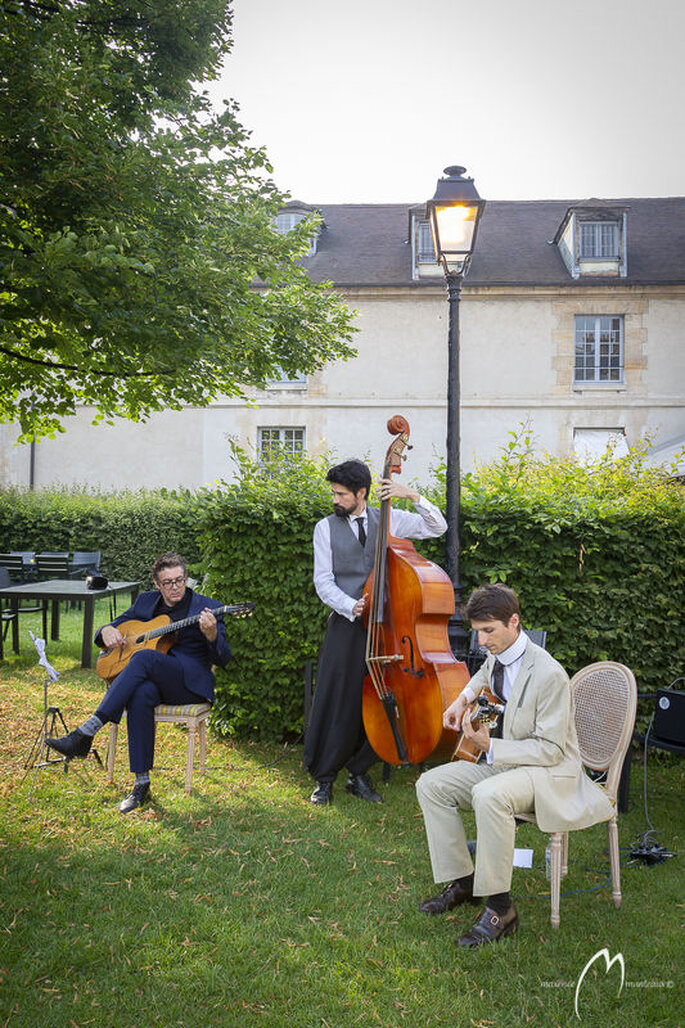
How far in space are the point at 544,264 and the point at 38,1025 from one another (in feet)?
77.7

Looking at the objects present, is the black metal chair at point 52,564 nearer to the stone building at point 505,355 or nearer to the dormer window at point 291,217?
the stone building at point 505,355

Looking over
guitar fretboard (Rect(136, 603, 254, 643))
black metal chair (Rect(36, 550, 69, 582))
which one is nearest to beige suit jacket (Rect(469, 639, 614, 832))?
guitar fretboard (Rect(136, 603, 254, 643))

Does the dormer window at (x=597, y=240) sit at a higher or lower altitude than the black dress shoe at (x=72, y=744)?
higher

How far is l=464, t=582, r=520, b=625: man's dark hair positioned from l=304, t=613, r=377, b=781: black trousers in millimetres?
1731

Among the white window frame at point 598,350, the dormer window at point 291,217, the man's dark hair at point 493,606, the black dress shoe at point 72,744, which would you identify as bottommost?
the black dress shoe at point 72,744

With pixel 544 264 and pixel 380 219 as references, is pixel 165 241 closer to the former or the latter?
pixel 544 264

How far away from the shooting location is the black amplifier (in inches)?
197

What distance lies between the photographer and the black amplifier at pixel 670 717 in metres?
4.99

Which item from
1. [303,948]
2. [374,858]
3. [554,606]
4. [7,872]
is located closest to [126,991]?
[303,948]

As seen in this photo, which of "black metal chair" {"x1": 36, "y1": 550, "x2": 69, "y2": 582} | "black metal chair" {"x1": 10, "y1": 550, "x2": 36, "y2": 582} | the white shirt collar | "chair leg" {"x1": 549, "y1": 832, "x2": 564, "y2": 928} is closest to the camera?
"chair leg" {"x1": 549, "y1": 832, "x2": 564, "y2": 928}

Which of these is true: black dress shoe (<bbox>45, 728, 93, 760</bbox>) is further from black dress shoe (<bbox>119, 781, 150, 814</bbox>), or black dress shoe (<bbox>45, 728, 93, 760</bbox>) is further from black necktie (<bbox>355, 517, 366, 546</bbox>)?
black necktie (<bbox>355, 517, 366, 546</bbox>)

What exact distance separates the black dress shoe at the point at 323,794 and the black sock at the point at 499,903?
1937mm

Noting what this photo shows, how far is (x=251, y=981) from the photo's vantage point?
325 centimetres

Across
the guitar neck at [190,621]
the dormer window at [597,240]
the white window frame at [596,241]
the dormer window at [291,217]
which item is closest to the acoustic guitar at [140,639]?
the guitar neck at [190,621]
